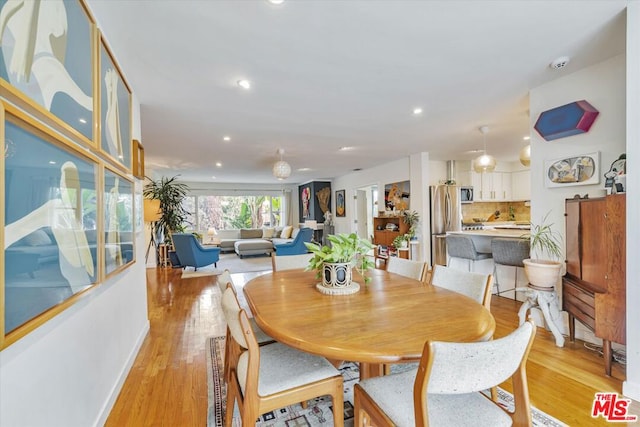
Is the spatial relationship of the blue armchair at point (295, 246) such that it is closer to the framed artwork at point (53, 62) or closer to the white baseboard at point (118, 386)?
the white baseboard at point (118, 386)

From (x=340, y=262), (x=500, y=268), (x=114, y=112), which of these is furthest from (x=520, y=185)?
(x=114, y=112)

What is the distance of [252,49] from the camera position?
6.77 ft

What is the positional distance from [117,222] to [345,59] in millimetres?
2075

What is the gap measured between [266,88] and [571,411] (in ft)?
A: 10.7

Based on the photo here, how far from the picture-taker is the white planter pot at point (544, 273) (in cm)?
244

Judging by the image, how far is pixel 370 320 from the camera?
1202mm

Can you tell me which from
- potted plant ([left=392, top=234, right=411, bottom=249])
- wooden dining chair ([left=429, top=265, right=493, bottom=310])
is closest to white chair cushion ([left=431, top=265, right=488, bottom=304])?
wooden dining chair ([left=429, top=265, right=493, bottom=310])

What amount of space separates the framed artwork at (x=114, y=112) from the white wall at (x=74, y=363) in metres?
0.90

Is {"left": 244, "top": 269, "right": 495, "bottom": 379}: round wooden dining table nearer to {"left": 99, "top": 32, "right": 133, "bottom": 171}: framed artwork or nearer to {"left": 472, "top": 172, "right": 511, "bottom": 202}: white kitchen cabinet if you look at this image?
{"left": 99, "top": 32, "right": 133, "bottom": 171}: framed artwork

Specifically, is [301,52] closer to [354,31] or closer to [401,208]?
[354,31]

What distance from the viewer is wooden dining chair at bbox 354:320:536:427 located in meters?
0.79
